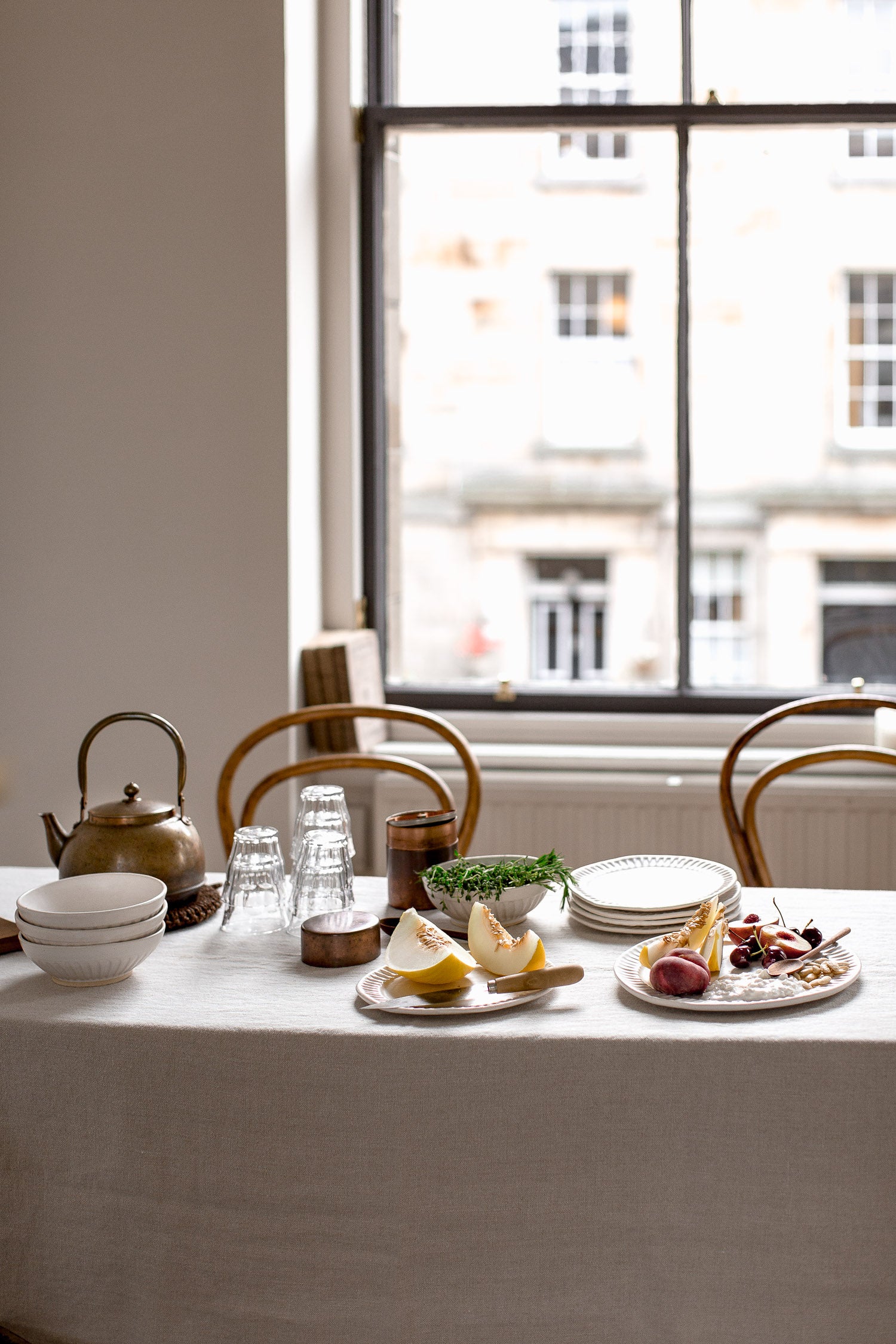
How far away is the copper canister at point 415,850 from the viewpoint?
4.85 ft

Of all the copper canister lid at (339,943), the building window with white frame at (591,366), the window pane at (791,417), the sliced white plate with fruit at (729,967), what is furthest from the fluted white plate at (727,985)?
the building window with white frame at (591,366)

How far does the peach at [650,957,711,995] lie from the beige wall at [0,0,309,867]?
1.44 m

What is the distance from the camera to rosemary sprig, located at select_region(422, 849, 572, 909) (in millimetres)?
1362

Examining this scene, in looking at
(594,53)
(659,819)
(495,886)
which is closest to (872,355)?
(594,53)

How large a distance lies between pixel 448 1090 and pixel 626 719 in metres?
1.79

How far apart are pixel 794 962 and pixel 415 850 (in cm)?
45

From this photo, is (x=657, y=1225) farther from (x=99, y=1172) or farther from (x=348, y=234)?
(x=348, y=234)

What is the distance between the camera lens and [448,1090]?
1.11 metres

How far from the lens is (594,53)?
112 inches

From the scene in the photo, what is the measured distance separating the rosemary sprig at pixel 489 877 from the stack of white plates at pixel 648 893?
0.08 meters

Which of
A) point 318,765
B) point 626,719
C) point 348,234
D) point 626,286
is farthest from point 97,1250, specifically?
point 626,286

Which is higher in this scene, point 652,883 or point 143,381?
point 143,381

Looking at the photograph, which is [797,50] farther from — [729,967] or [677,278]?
[729,967]

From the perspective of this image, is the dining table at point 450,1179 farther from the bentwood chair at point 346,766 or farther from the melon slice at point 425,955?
the bentwood chair at point 346,766
